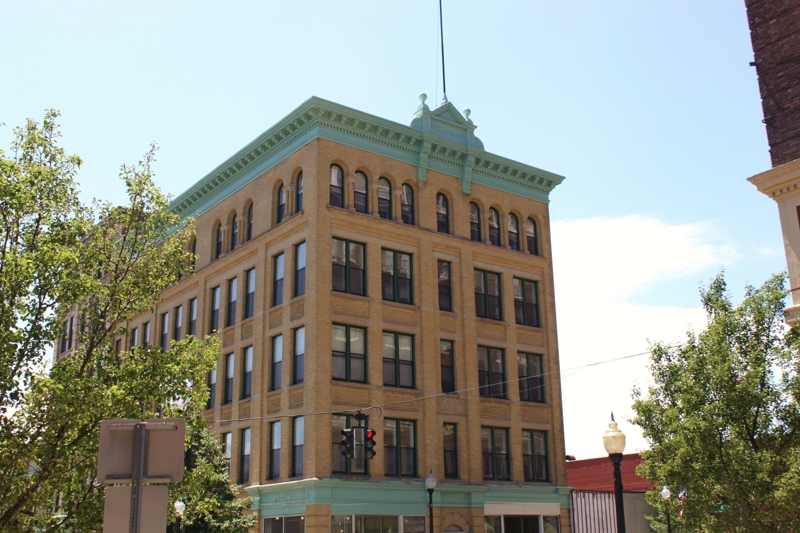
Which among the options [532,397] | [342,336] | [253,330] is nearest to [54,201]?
[342,336]

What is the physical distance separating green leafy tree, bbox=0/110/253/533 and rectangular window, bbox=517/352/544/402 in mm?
22922

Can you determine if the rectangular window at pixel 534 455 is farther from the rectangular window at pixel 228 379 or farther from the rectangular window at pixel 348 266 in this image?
the rectangular window at pixel 228 379

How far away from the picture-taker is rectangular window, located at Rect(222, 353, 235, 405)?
36750mm

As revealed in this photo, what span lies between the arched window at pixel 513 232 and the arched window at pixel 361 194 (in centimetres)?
841

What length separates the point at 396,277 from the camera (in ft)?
115

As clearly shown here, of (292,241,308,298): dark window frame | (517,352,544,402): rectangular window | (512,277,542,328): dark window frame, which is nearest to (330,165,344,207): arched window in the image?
(292,241,308,298): dark window frame

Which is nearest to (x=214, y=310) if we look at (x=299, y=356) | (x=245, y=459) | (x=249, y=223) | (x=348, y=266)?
(x=249, y=223)

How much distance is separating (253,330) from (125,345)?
555 inches

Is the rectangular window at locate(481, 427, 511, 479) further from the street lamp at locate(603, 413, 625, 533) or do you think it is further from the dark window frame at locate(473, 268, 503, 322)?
the street lamp at locate(603, 413, 625, 533)

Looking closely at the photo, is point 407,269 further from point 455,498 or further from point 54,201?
point 54,201

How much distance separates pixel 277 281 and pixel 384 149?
721 cm

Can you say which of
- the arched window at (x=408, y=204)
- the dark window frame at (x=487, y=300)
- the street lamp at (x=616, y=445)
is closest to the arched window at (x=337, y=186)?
the arched window at (x=408, y=204)

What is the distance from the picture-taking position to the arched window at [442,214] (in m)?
37.4

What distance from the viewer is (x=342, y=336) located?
32531mm
